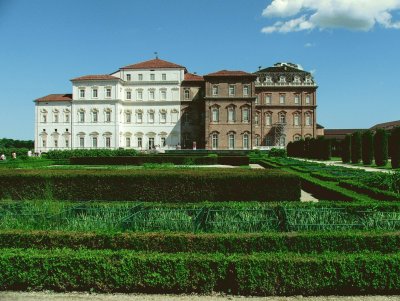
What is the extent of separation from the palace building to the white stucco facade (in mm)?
128

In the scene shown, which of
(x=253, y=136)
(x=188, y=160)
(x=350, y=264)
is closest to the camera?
(x=350, y=264)

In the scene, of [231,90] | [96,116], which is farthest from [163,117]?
[231,90]

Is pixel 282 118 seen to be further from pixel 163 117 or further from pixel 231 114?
pixel 163 117

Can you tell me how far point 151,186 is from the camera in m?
10.6

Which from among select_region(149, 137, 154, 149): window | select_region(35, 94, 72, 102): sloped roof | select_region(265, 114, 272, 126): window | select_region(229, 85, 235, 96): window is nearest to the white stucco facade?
select_region(35, 94, 72, 102): sloped roof

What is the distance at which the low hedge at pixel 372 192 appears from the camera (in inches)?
332

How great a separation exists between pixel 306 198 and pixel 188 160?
13.2 meters

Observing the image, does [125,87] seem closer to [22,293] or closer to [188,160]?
[188,160]

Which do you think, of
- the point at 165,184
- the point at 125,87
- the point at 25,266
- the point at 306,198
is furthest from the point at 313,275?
the point at 125,87

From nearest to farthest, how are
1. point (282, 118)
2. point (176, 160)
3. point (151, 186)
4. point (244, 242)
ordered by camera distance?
1. point (244, 242)
2. point (151, 186)
3. point (176, 160)
4. point (282, 118)

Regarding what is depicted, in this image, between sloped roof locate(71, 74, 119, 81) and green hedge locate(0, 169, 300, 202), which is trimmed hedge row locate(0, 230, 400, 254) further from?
sloped roof locate(71, 74, 119, 81)

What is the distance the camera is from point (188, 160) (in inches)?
948

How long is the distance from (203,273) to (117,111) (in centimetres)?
4482

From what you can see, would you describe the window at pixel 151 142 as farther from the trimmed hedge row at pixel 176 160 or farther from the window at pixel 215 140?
the trimmed hedge row at pixel 176 160
